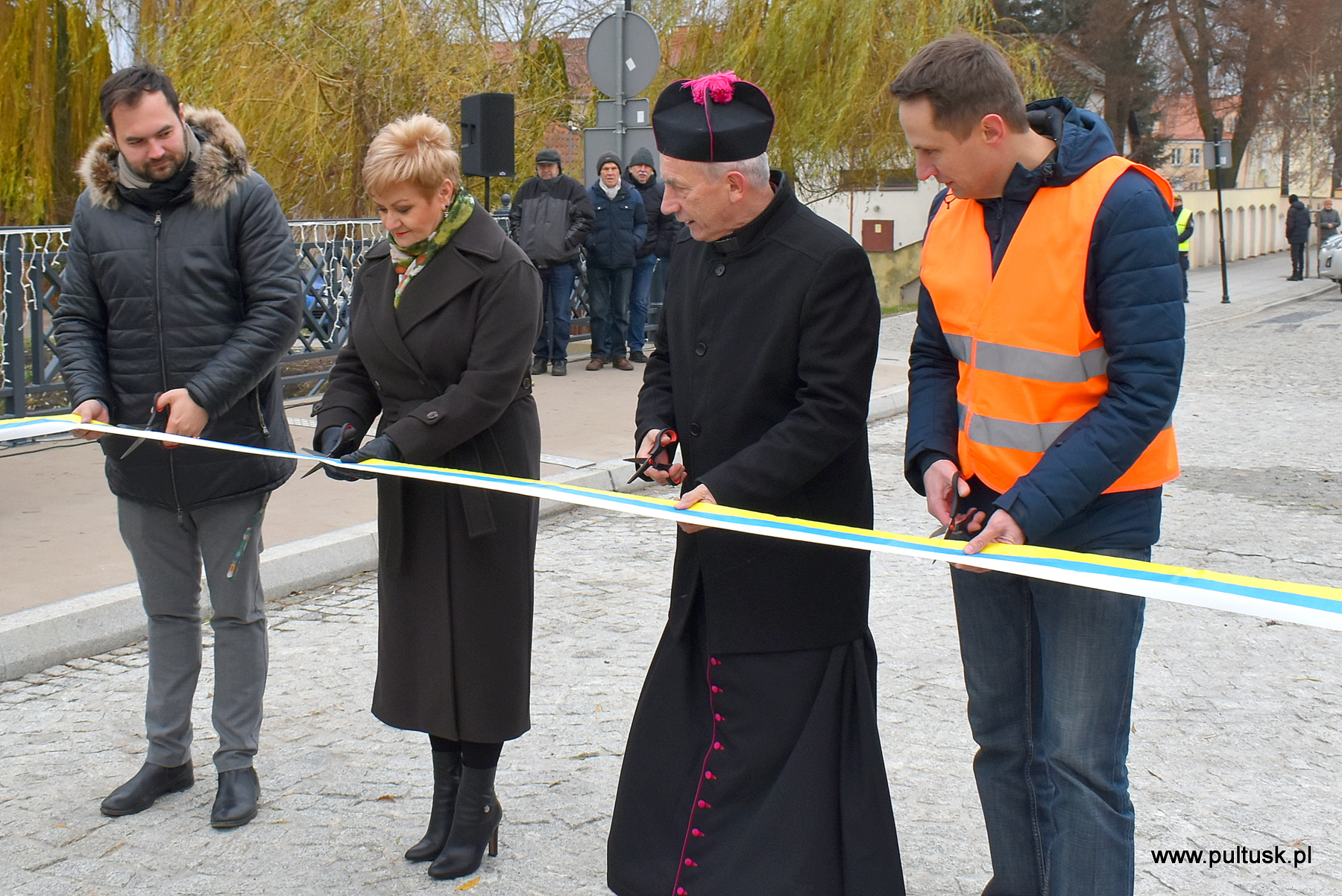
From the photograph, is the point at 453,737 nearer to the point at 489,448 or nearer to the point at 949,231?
the point at 489,448

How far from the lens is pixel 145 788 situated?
3828 mm

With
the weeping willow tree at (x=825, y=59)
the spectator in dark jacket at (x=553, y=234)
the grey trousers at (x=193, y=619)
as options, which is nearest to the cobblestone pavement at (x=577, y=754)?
the grey trousers at (x=193, y=619)

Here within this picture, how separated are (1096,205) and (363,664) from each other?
11.3 feet

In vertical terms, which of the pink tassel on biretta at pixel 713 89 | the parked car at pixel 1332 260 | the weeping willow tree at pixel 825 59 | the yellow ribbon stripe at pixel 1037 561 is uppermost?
the weeping willow tree at pixel 825 59

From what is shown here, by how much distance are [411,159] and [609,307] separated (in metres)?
9.62

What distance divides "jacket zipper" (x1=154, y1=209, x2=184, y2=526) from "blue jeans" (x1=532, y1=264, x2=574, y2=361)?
27.6ft

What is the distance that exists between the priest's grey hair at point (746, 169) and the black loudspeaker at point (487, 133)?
851 centimetres

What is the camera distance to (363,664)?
16.5ft

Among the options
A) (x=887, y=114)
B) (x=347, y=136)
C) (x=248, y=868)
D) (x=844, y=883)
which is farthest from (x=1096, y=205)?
(x=887, y=114)

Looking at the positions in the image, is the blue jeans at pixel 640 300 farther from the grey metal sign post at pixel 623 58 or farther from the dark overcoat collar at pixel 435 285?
the dark overcoat collar at pixel 435 285

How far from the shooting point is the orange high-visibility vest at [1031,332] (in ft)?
8.33

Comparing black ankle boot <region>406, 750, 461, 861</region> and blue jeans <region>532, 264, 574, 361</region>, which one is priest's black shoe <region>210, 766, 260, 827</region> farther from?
blue jeans <region>532, 264, 574, 361</region>

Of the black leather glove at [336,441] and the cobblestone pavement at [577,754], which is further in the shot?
the cobblestone pavement at [577,754]

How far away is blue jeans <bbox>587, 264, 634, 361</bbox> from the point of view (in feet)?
41.3
